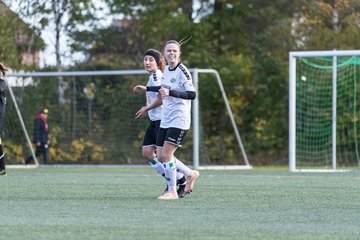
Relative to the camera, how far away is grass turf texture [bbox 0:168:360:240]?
24.9 feet

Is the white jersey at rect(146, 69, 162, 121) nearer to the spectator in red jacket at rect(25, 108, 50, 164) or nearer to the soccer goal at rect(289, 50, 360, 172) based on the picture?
the soccer goal at rect(289, 50, 360, 172)

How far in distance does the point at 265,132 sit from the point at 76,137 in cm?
520

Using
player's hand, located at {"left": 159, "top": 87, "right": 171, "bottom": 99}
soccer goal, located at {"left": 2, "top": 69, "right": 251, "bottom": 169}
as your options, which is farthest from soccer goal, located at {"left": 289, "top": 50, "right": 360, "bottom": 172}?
player's hand, located at {"left": 159, "top": 87, "right": 171, "bottom": 99}

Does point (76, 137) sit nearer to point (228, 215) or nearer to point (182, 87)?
point (182, 87)

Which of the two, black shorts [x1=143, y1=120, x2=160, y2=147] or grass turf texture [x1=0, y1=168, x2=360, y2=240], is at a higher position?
black shorts [x1=143, y1=120, x2=160, y2=147]

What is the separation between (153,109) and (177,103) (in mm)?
1138

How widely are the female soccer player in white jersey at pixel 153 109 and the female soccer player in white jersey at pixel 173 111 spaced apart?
0.32 m

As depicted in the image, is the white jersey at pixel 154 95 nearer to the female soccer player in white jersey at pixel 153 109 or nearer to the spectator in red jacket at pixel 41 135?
the female soccer player in white jersey at pixel 153 109

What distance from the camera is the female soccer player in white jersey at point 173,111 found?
436 inches

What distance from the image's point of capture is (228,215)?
29.6 feet

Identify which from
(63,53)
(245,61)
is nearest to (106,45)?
(63,53)

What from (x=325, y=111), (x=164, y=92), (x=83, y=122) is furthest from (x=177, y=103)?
(x=325, y=111)

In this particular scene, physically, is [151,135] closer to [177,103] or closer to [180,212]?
[177,103]

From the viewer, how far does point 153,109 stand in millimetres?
12250
